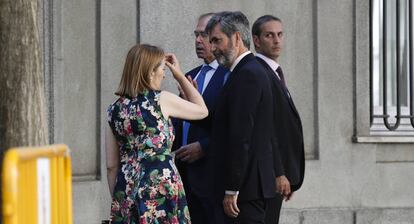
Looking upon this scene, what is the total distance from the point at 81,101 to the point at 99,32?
2.16 ft

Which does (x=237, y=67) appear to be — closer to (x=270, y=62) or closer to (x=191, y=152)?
(x=191, y=152)

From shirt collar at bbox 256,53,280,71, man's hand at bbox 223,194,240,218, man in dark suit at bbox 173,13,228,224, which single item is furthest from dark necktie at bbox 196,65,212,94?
man's hand at bbox 223,194,240,218

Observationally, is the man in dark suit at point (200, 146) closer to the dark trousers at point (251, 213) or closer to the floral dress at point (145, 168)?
the dark trousers at point (251, 213)

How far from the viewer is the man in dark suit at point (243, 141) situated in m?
8.02

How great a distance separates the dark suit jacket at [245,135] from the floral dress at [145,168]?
370 mm

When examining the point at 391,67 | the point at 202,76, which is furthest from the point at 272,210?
the point at 391,67

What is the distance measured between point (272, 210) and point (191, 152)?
2.45 ft

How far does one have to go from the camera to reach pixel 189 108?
813 cm

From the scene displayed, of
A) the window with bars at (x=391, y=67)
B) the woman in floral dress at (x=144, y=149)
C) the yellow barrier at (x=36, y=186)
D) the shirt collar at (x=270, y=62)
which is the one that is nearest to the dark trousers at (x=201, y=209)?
the woman in floral dress at (x=144, y=149)

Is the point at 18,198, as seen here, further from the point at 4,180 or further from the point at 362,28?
the point at 362,28

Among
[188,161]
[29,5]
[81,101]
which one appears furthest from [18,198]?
[81,101]

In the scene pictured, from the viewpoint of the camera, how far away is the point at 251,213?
812 centimetres

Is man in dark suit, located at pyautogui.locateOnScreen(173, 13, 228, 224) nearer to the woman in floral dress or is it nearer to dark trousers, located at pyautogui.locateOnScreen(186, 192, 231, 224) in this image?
dark trousers, located at pyautogui.locateOnScreen(186, 192, 231, 224)

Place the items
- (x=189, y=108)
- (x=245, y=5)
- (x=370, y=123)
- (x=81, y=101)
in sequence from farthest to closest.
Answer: (x=370, y=123), (x=245, y=5), (x=81, y=101), (x=189, y=108)
